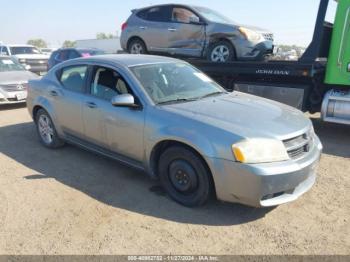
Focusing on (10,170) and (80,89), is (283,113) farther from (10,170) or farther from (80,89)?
(10,170)

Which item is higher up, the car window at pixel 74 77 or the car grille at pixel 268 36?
the car grille at pixel 268 36

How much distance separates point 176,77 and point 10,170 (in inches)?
108

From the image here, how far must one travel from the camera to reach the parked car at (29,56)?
17.3 meters

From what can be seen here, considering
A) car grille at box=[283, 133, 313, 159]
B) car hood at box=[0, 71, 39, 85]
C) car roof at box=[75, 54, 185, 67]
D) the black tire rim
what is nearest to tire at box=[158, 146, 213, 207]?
the black tire rim

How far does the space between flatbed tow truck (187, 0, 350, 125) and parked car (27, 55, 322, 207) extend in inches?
100

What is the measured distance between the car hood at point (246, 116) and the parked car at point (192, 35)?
332cm

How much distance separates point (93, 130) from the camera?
4.49 meters

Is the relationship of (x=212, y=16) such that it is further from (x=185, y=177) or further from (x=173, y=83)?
(x=185, y=177)

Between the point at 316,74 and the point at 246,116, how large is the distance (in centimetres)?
378

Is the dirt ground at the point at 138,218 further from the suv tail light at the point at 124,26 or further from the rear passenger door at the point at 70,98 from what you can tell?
the suv tail light at the point at 124,26

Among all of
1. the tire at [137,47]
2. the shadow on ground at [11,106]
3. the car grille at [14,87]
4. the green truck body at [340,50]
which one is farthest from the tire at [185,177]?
the shadow on ground at [11,106]

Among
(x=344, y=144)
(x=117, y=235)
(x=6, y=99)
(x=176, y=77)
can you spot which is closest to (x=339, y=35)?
(x=344, y=144)

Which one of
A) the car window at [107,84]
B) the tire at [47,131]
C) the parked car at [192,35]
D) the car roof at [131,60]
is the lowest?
the tire at [47,131]

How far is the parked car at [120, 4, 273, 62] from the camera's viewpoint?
7145 mm
